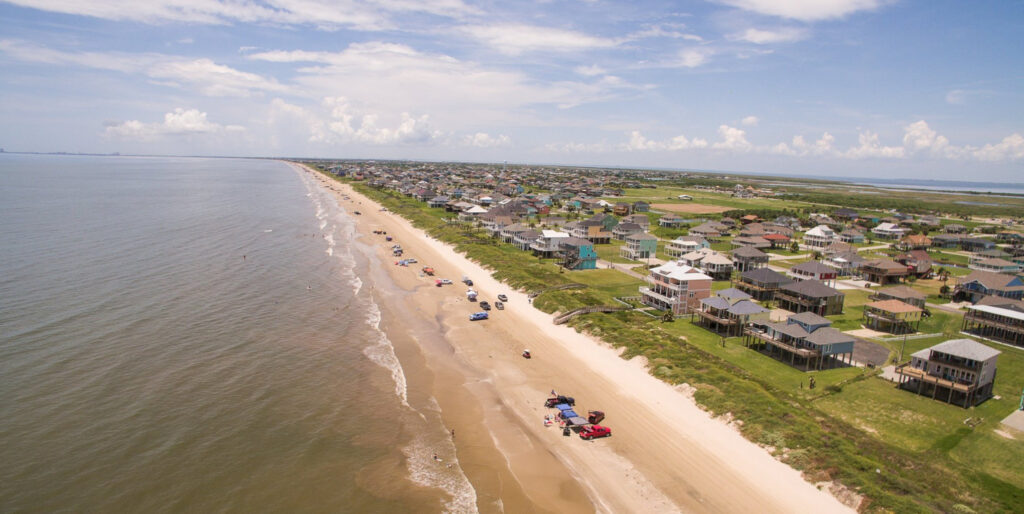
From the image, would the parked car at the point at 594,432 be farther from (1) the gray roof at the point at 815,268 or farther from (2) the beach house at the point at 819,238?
(2) the beach house at the point at 819,238

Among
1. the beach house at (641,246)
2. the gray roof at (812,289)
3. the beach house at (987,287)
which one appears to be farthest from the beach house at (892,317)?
the beach house at (641,246)

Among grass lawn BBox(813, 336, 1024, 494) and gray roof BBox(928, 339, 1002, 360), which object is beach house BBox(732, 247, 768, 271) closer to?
grass lawn BBox(813, 336, 1024, 494)

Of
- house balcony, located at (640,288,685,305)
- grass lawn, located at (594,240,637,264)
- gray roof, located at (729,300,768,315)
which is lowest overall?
grass lawn, located at (594,240,637,264)

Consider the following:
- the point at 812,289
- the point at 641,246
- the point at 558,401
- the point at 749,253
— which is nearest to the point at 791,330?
the point at 812,289

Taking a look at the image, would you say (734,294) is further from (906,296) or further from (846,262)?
(846,262)

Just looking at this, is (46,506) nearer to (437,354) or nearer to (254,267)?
(437,354)

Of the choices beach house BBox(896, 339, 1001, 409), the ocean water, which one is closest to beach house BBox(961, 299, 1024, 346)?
beach house BBox(896, 339, 1001, 409)
